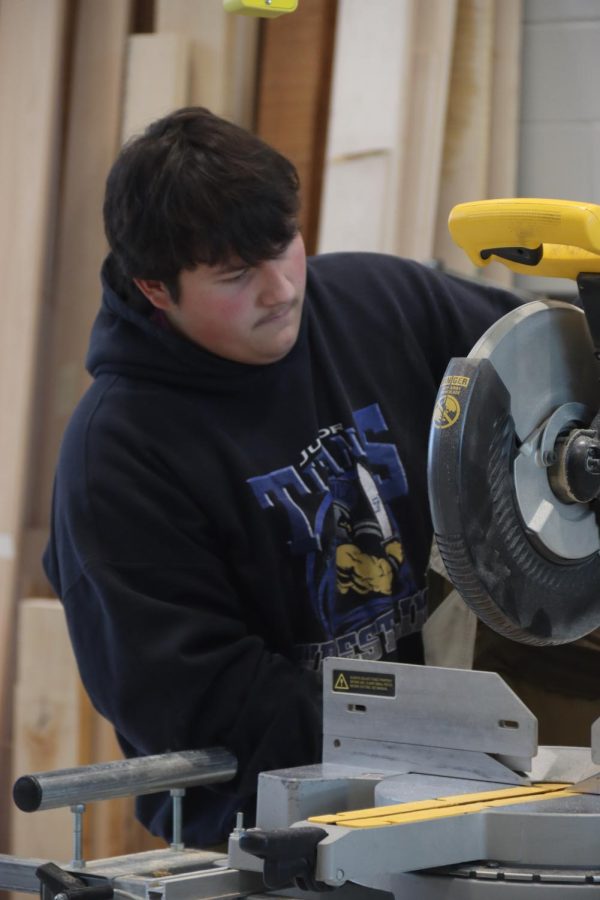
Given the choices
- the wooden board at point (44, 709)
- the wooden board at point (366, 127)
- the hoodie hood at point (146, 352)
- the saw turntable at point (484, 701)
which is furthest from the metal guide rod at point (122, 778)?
the wooden board at point (366, 127)

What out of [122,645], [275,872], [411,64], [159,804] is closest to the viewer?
[275,872]

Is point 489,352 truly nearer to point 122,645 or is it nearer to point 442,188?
point 122,645

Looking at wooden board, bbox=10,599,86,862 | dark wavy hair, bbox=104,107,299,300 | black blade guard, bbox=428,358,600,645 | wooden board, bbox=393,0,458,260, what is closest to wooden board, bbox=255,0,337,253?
wooden board, bbox=393,0,458,260

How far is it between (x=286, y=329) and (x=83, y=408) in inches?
11.5

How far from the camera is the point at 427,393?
1.89 meters

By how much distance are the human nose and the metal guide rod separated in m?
0.56

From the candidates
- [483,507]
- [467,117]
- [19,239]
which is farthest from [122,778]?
[467,117]

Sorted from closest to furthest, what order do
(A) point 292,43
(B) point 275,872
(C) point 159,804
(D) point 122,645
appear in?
(B) point 275,872
(D) point 122,645
(C) point 159,804
(A) point 292,43

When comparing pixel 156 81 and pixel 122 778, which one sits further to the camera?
pixel 156 81

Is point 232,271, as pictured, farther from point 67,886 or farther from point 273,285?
point 67,886

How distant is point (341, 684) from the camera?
4.35 ft

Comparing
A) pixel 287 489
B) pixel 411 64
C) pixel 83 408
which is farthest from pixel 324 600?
pixel 411 64

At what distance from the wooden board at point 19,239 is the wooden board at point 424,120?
73 centimetres

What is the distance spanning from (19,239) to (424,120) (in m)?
0.86
